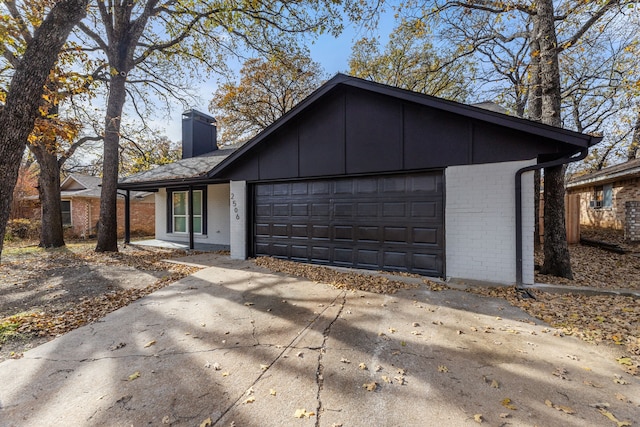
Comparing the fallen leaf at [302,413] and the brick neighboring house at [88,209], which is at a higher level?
the brick neighboring house at [88,209]

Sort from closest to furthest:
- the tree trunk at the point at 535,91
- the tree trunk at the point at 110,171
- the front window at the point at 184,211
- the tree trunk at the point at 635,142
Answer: the tree trunk at the point at 535,91
the tree trunk at the point at 110,171
the front window at the point at 184,211
the tree trunk at the point at 635,142

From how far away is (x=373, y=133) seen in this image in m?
6.68

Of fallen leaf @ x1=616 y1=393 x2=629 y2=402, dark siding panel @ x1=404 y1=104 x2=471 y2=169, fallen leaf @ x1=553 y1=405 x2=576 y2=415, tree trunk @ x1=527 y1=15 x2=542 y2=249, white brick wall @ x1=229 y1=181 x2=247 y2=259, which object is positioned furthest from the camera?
white brick wall @ x1=229 y1=181 x2=247 y2=259

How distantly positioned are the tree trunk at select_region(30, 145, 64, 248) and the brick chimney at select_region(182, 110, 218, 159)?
16.5 ft

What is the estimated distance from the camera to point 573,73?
12.6 m

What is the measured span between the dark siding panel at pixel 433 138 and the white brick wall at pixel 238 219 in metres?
5.08

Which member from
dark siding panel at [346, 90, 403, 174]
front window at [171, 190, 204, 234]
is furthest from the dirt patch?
dark siding panel at [346, 90, 403, 174]

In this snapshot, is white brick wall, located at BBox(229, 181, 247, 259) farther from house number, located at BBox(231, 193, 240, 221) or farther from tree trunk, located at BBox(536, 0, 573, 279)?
tree trunk, located at BBox(536, 0, 573, 279)

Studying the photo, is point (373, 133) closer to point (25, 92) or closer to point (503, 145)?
point (503, 145)

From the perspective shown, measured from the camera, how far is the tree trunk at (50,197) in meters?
11.2

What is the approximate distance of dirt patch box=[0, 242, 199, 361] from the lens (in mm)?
3861

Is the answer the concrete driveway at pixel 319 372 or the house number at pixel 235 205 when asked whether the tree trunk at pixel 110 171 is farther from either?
the concrete driveway at pixel 319 372

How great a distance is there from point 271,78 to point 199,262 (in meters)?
15.6

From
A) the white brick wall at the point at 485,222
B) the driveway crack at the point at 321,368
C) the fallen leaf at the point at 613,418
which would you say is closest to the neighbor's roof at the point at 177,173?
the driveway crack at the point at 321,368
